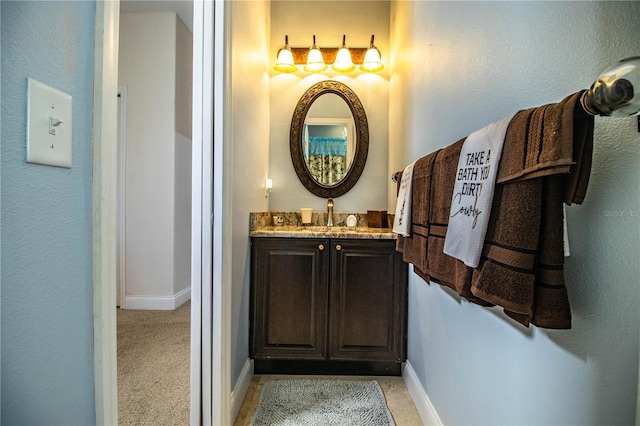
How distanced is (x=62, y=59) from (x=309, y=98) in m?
2.10

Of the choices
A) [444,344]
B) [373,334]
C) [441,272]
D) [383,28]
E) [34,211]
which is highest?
[383,28]

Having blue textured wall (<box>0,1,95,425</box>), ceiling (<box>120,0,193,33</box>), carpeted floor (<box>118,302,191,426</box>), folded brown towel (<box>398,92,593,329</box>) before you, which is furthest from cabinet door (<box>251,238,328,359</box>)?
ceiling (<box>120,0,193,33</box>)

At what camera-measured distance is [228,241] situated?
4.59 feet

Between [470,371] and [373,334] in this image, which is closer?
[470,371]

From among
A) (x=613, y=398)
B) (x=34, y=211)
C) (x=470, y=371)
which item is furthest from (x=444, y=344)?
(x=34, y=211)

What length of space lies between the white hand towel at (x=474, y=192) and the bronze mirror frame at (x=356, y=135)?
1569 mm

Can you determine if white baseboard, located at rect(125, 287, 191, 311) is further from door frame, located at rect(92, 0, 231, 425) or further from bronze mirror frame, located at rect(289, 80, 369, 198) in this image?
bronze mirror frame, located at rect(289, 80, 369, 198)

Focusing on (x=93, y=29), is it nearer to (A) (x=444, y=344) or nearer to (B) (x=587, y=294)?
Answer: (B) (x=587, y=294)

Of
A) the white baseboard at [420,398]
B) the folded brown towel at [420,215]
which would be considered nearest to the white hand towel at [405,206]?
the folded brown towel at [420,215]

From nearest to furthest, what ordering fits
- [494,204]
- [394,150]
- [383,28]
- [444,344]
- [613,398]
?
[613,398]
[494,204]
[444,344]
[394,150]
[383,28]

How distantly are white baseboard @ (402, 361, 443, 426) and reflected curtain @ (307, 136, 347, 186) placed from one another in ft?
4.60

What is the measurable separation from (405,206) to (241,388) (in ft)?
4.27

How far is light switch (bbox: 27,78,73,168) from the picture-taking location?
413 millimetres

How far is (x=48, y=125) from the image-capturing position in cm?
44
